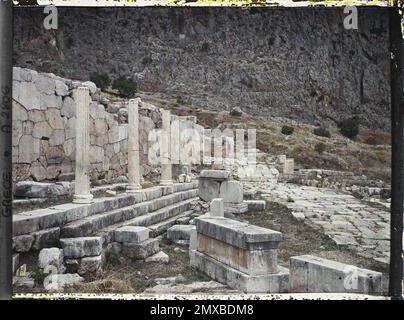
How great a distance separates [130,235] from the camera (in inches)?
283

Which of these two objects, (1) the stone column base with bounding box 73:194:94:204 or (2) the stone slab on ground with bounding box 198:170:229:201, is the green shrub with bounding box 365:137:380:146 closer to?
(2) the stone slab on ground with bounding box 198:170:229:201

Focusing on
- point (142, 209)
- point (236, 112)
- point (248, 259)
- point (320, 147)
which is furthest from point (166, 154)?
point (248, 259)

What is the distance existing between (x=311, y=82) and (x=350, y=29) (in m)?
3.55

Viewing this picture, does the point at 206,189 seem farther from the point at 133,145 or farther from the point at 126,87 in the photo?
the point at 126,87

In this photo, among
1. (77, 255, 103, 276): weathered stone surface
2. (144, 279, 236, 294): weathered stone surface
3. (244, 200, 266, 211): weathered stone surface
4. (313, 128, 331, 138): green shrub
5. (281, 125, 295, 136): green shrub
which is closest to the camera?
(144, 279, 236, 294): weathered stone surface

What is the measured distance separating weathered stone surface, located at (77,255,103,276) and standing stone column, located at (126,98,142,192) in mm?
3733

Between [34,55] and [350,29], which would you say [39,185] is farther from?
[350,29]

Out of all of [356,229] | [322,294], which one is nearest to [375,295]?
[322,294]

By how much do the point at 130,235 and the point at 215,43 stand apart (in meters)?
3.62

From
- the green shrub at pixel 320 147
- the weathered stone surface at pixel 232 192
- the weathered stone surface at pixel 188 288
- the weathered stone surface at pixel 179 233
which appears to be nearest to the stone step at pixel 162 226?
the weathered stone surface at pixel 179 233

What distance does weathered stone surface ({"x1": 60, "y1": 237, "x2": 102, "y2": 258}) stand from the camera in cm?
631

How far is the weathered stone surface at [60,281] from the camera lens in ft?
18.2

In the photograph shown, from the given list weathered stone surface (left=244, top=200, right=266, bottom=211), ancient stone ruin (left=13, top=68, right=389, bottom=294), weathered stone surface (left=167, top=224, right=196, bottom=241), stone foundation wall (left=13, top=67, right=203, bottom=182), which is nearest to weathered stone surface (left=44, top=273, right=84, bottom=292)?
ancient stone ruin (left=13, top=68, right=389, bottom=294)

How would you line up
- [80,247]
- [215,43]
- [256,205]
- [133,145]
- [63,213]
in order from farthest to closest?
[256,205]
[133,145]
[215,43]
[63,213]
[80,247]
